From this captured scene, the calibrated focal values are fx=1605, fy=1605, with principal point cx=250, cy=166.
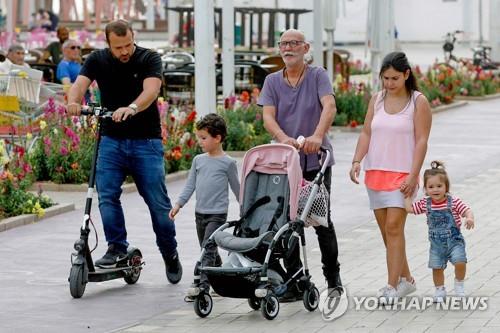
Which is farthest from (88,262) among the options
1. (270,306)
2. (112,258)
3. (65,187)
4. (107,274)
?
(65,187)

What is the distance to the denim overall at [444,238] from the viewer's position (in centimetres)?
987

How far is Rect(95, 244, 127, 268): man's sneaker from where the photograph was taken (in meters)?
10.8

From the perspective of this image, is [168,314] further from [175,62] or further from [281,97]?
[175,62]

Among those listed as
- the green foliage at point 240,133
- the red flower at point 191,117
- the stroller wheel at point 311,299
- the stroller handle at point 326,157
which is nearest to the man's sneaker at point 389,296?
the stroller wheel at point 311,299

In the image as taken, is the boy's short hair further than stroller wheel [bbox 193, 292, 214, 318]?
Yes

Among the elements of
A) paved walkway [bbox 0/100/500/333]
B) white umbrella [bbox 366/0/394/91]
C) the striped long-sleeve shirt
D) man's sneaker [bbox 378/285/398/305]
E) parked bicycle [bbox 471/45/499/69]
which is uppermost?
white umbrella [bbox 366/0/394/91]

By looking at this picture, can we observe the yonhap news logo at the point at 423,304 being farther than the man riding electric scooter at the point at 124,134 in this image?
No

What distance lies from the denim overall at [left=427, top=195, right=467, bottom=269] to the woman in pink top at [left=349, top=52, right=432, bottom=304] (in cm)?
19

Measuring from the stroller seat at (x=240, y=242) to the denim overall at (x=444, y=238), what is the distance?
40.4 inches

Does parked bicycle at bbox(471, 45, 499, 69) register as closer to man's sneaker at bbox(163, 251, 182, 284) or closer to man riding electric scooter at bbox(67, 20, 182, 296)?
man's sneaker at bbox(163, 251, 182, 284)

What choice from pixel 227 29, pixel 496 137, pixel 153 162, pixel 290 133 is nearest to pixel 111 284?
pixel 153 162

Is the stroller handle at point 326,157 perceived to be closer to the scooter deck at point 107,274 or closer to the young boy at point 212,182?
the young boy at point 212,182

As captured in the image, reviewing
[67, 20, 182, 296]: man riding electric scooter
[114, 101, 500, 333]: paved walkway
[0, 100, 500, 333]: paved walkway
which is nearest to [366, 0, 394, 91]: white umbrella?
[114, 101, 500, 333]: paved walkway

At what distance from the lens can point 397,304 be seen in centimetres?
995
